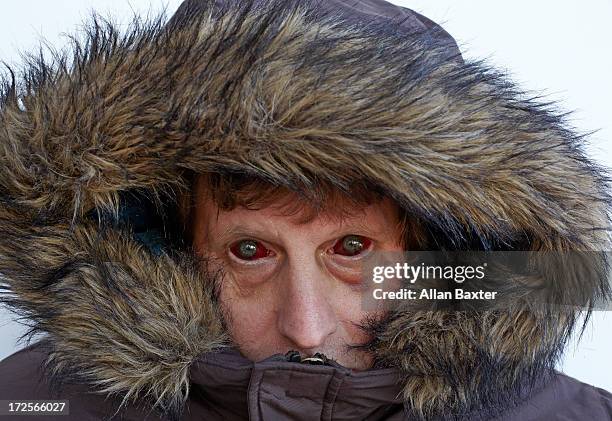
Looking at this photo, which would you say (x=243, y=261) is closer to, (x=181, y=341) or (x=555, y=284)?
(x=181, y=341)

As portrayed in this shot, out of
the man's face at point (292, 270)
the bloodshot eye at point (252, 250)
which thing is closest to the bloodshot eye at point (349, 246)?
the man's face at point (292, 270)

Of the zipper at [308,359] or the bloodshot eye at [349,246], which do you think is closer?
the zipper at [308,359]

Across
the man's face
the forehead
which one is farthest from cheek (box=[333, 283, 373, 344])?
the forehead

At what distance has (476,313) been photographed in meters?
1.30

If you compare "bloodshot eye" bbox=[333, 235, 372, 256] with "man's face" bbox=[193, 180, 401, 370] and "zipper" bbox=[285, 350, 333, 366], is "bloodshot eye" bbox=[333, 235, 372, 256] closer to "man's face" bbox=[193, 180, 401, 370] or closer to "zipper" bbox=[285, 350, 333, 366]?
"man's face" bbox=[193, 180, 401, 370]

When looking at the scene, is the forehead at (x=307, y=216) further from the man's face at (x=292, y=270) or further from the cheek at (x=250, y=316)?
the cheek at (x=250, y=316)

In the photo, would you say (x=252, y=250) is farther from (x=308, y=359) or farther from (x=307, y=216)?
(x=308, y=359)

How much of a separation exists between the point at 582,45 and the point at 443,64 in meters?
0.81

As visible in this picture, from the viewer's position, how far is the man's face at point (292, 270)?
4.30 ft

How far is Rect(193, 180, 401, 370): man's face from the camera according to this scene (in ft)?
4.30

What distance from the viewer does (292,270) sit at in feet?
4.32

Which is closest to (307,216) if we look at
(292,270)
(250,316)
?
(292,270)

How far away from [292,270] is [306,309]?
0.07 metres

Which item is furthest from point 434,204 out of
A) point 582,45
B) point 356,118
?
point 582,45
